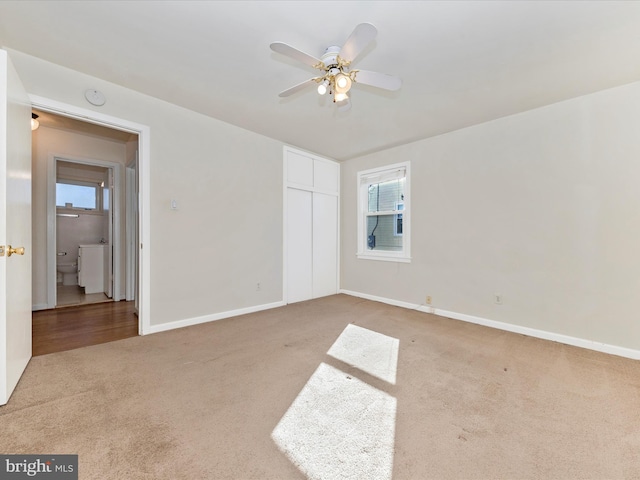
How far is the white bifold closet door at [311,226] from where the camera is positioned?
4.40 metres

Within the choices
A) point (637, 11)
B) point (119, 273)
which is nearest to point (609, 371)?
point (637, 11)

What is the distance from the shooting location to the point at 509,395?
1877 millimetres

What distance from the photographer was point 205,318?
3369 mm

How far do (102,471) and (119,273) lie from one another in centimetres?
407

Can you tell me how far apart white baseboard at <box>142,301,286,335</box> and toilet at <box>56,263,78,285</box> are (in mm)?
4142

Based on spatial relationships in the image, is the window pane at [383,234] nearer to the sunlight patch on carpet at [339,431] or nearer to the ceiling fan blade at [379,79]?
the ceiling fan blade at [379,79]

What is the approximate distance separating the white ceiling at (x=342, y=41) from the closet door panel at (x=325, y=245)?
6.55ft

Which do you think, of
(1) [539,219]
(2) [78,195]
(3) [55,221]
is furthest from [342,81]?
(2) [78,195]

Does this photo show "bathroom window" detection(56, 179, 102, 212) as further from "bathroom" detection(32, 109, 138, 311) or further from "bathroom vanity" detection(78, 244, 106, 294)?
"bathroom vanity" detection(78, 244, 106, 294)

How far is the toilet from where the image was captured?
18.2 ft

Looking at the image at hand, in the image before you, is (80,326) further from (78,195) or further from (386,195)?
(386,195)

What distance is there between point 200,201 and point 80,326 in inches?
80.3

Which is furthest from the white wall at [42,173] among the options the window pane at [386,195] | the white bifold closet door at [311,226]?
the window pane at [386,195]

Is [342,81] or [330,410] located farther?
[342,81]
